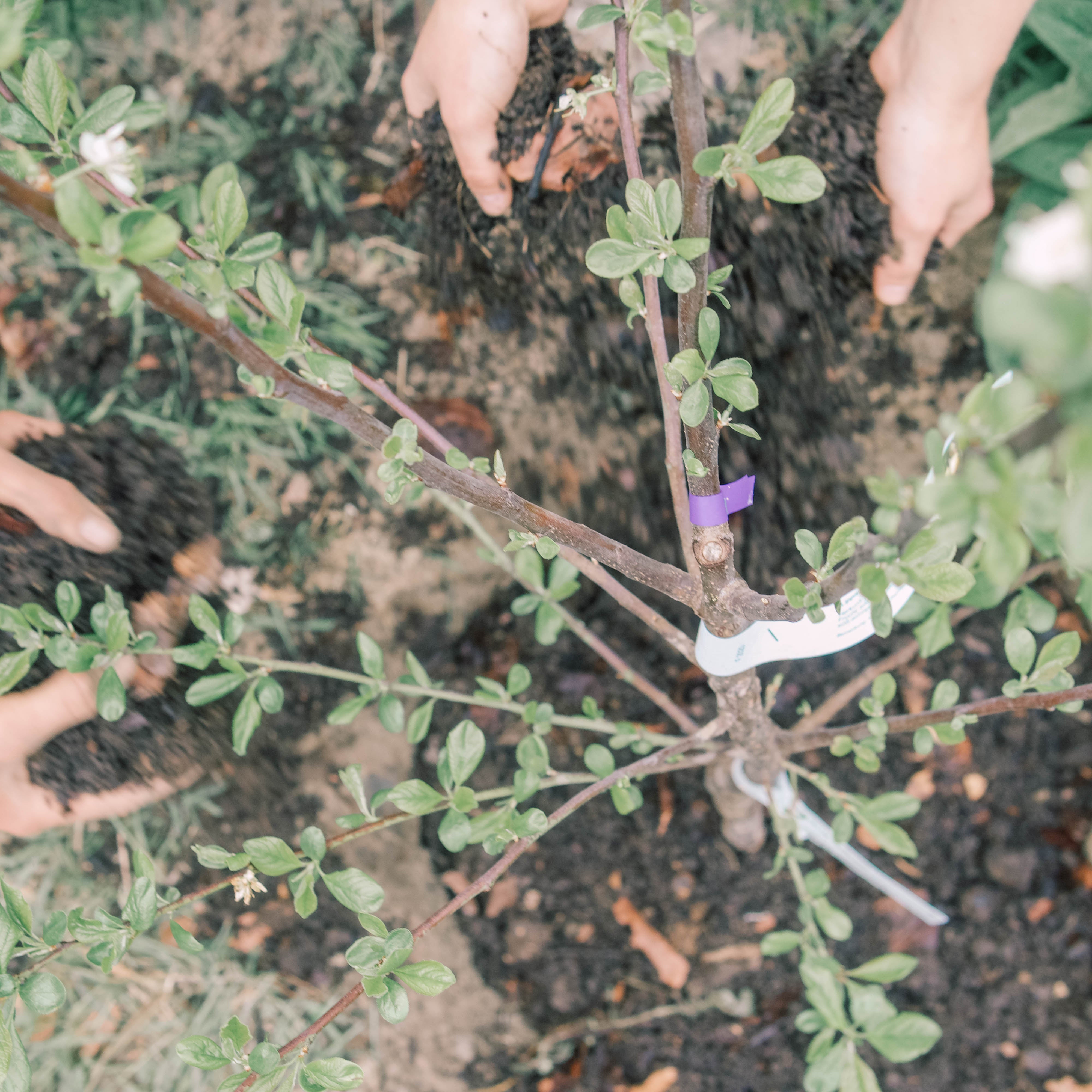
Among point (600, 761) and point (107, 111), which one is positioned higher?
point (107, 111)

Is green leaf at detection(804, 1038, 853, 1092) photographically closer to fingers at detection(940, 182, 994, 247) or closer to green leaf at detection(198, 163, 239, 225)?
green leaf at detection(198, 163, 239, 225)

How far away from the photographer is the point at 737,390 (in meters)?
0.50

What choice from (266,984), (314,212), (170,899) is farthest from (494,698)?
(314,212)

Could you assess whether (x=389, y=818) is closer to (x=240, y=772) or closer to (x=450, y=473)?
(x=450, y=473)

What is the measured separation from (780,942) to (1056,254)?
30.7 inches

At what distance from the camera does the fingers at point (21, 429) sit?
1.23 metres

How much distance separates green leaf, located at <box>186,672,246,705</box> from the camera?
2.34 ft

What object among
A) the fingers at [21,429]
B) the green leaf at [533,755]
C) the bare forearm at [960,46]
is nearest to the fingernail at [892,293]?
the bare forearm at [960,46]

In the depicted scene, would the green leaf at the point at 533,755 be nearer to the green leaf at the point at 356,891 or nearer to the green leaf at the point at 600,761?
the green leaf at the point at 600,761

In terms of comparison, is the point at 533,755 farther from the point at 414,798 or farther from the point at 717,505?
the point at 717,505

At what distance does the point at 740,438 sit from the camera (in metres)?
1.26

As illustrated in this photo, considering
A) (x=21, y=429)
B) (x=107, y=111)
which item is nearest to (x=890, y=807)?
(x=107, y=111)

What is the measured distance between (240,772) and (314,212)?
1.11m

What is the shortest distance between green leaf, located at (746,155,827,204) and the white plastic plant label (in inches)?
12.7
